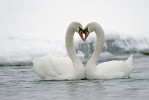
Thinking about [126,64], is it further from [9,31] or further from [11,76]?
[9,31]

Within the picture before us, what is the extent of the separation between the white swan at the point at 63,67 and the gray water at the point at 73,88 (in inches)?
11.6

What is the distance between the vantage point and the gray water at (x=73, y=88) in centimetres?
1043

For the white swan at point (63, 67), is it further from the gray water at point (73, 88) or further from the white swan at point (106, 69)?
the gray water at point (73, 88)

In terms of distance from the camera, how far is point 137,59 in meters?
19.5

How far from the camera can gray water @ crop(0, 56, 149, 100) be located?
34.2ft

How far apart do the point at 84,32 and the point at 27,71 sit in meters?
3.07

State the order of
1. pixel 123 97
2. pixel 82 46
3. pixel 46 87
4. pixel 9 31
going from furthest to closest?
1. pixel 9 31
2. pixel 82 46
3. pixel 46 87
4. pixel 123 97

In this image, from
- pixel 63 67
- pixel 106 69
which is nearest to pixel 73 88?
pixel 63 67

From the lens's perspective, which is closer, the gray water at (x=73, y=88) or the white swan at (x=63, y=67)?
the gray water at (x=73, y=88)

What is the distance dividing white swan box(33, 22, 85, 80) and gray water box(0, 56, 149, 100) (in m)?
0.30

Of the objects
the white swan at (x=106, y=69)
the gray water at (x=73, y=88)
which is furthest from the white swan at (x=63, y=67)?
the gray water at (x=73, y=88)

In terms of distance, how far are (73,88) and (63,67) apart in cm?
190

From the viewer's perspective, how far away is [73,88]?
11820 millimetres

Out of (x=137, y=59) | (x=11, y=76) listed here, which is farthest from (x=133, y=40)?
(x=11, y=76)
